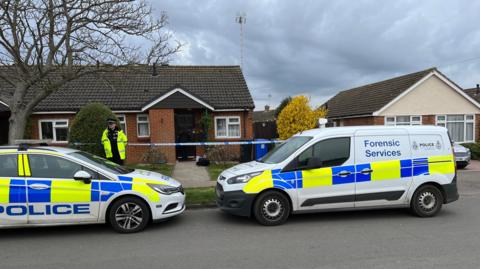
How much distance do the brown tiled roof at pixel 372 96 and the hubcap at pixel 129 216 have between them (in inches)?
615

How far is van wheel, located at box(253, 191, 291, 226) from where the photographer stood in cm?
568

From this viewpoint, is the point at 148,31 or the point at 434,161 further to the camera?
the point at 148,31

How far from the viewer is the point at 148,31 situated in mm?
8219

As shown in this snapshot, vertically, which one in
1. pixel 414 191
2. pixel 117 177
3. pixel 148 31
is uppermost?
pixel 148 31

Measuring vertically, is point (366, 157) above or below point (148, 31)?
below

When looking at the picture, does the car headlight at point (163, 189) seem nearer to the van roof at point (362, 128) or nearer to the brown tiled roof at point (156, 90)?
the van roof at point (362, 128)

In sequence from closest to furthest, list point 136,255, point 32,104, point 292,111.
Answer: point 136,255 → point 32,104 → point 292,111

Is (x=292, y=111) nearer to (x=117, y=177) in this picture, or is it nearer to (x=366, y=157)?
(x=366, y=157)

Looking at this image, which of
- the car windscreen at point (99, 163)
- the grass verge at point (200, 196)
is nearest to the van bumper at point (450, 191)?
the grass verge at point (200, 196)

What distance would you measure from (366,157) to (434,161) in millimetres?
1391

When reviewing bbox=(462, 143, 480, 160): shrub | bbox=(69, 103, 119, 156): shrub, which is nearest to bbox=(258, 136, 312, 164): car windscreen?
bbox=(69, 103, 119, 156): shrub

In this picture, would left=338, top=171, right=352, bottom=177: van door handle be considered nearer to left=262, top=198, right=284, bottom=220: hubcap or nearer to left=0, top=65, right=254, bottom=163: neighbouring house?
left=262, top=198, right=284, bottom=220: hubcap

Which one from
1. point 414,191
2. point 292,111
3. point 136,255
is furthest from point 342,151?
point 292,111

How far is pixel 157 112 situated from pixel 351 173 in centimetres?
1016
